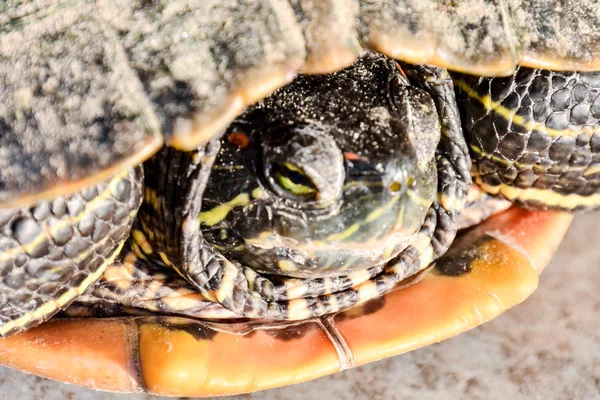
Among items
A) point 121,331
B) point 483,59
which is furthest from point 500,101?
point 121,331

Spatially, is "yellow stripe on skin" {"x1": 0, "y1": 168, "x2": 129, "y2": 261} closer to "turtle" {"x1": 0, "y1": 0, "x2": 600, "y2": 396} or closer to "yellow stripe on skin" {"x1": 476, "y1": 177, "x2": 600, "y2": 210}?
"turtle" {"x1": 0, "y1": 0, "x2": 600, "y2": 396}

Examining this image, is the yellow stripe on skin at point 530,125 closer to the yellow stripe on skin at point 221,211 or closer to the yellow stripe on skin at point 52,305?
the yellow stripe on skin at point 221,211

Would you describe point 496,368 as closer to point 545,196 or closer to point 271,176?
point 545,196

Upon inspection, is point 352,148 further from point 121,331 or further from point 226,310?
point 121,331

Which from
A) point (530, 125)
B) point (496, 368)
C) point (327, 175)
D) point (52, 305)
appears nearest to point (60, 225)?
point (52, 305)

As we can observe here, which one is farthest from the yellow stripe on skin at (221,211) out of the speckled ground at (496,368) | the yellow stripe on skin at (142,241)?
the speckled ground at (496,368)

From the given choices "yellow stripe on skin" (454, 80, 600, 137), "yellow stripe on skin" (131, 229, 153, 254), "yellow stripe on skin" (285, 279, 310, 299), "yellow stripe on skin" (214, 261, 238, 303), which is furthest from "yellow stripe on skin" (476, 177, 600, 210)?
"yellow stripe on skin" (131, 229, 153, 254)
